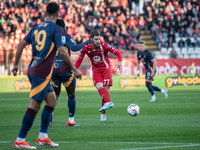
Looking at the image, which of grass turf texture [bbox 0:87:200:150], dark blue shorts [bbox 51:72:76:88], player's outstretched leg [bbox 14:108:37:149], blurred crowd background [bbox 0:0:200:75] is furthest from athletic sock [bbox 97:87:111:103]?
blurred crowd background [bbox 0:0:200:75]

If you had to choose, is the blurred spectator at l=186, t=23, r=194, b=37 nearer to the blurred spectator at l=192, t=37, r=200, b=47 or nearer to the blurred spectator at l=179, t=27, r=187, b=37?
the blurred spectator at l=179, t=27, r=187, b=37

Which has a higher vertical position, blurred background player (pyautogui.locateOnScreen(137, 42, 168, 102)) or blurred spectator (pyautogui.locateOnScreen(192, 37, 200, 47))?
blurred spectator (pyautogui.locateOnScreen(192, 37, 200, 47))

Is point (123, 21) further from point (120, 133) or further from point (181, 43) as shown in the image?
point (120, 133)

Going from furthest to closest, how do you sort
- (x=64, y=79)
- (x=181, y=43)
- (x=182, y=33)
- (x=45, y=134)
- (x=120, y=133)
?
(x=182, y=33)
(x=181, y=43)
(x=64, y=79)
(x=120, y=133)
(x=45, y=134)

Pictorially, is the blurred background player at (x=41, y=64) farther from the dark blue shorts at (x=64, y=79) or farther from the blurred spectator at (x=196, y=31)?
the blurred spectator at (x=196, y=31)

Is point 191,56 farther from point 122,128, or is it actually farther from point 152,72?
point 122,128

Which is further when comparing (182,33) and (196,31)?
(196,31)

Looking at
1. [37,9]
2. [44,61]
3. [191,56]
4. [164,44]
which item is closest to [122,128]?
[44,61]

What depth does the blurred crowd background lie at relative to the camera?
27031 millimetres

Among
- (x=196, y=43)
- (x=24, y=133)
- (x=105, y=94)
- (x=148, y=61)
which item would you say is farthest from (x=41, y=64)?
(x=196, y=43)

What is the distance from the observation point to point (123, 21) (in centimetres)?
3017

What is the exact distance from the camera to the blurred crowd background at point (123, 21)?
2703 centimetres

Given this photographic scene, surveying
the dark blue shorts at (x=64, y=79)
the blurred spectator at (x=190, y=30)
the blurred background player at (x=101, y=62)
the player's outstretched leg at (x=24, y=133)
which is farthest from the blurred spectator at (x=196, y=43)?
the player's outstretched leg at (x=24, y=133)

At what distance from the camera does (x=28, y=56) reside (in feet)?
72.9
